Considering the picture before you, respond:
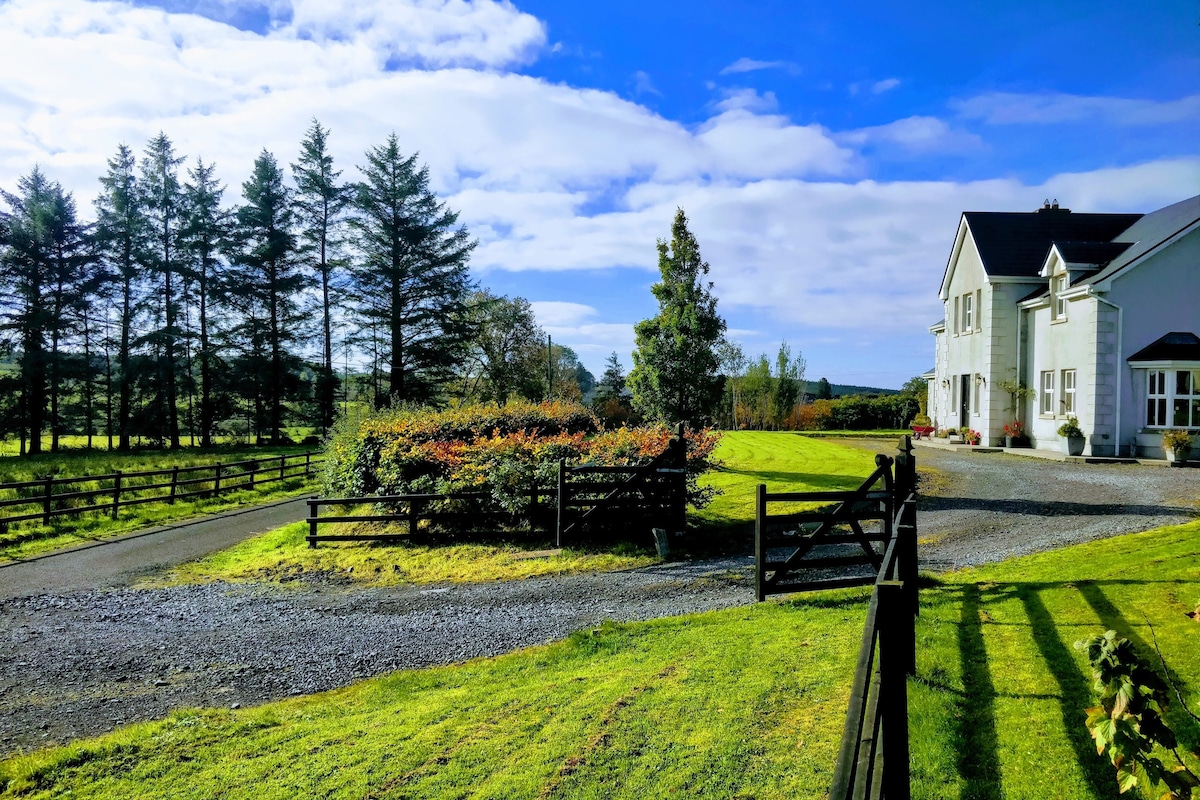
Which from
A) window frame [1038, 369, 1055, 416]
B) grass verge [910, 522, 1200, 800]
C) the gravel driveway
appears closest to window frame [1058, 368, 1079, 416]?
window frame [1038, 369, 1055, 416]

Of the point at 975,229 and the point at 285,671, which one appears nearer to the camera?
the point at 285,671

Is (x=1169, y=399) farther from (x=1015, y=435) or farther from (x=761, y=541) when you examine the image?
(x=761, y=541)

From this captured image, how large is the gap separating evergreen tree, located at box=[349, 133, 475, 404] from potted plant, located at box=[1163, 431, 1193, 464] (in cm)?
3380

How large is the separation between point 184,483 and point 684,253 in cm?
1684

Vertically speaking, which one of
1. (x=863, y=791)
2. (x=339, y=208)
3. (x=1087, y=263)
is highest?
(x=339, y=208)

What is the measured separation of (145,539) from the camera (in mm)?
15680

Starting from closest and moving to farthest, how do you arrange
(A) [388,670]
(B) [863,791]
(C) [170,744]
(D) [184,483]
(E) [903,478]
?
(B) [863,791] < (C) [170,744] < (A) [388,670] < (E) [903,478] < (D) [184,483]

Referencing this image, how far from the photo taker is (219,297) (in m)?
40.4

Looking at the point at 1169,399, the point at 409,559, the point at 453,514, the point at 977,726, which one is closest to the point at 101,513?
the point at 409,559

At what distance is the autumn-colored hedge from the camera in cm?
1357

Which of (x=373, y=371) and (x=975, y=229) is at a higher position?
(x=975, y=229)

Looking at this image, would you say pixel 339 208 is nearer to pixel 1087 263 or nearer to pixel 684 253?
pixel 684 253

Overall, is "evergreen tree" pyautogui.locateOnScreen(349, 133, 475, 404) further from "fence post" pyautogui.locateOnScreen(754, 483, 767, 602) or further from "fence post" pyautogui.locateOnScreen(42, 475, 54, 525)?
"fence post" pyautogui.locateOnScreen(754, 483, 767, 602)

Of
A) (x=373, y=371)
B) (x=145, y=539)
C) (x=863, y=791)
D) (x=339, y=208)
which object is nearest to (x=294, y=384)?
(x=373, y=371)
